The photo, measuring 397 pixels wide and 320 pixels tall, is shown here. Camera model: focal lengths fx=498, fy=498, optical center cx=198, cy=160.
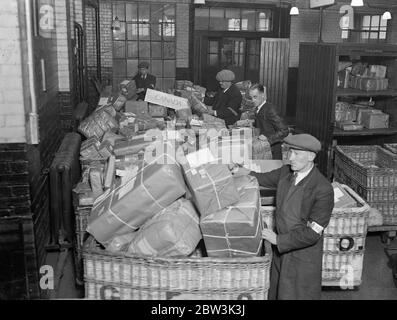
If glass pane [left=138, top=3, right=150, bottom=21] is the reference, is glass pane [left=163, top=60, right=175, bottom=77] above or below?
below

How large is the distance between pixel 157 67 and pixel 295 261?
1289 centimetres

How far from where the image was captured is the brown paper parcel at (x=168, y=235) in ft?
11.2

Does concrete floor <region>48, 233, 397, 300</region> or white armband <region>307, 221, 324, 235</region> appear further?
concrete floor <region>48, 233, 397, 300</region>

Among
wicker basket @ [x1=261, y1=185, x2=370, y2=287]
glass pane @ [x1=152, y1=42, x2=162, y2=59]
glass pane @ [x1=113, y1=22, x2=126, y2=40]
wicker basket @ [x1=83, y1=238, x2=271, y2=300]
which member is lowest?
wicker basket @ [x1=261, y1=185, x2=370, y2=287]

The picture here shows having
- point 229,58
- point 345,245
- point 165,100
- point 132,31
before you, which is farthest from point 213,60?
point 345,245

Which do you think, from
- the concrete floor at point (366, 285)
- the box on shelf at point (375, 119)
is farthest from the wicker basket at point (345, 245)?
the box on shelf at point (375, 119)

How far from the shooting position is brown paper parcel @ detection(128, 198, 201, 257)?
11.2 feet

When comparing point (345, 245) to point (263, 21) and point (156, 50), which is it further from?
point (263, 21)

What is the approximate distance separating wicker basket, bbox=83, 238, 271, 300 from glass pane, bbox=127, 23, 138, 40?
43.0ft

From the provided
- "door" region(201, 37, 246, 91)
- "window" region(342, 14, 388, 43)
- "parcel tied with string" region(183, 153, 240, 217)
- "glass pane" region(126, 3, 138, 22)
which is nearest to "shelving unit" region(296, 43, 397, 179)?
"parcel tied with string" region(183, 153, 240, 217)

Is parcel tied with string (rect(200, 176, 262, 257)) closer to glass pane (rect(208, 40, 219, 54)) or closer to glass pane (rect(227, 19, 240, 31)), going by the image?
glass pane (rect(208, 40, 219, 54))

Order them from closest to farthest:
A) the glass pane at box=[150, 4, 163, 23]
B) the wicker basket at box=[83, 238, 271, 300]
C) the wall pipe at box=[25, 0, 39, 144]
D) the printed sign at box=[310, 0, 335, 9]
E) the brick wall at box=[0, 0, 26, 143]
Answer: the wicker basket at box=[83, 238, 271, 300], the brick wall at box=[0, 0, 26, 143], the wall pipe at box=[25, 0, 39, 144], the printed sign at box=[310, 0, 335, 9], the glass pane at box=[150, 4, 163, 23]

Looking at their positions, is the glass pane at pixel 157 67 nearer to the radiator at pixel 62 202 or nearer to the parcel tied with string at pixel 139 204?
the radiator at pixel 62 202

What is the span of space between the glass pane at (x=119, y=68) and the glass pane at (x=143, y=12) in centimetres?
145
